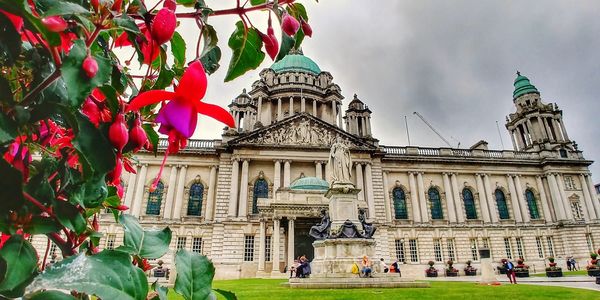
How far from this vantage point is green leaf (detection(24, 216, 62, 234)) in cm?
73

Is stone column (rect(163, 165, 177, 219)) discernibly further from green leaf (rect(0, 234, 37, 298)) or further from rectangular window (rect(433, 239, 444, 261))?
green leaf (rect(0, 234, 37, 298))

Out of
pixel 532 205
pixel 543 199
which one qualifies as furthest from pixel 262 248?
pixel 543 199

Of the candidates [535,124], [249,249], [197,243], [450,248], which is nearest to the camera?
[249,249]

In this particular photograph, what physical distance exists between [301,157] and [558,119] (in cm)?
3260

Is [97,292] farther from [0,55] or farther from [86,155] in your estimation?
[0,55]

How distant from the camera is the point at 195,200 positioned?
32750 mm

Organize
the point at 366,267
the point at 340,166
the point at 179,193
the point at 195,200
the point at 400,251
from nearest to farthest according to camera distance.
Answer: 1. the point at 366,267
2. the point at 340,166
3. the point at 179,193
4. the point at 195,200
5. the point at 400,251

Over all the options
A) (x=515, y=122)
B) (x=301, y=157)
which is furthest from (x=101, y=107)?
(x=515, y=122)

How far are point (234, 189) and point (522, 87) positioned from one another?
38.4 metres

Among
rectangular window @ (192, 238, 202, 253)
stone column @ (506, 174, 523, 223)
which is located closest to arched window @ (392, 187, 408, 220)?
stone column @ (506, 174, 523, 223)

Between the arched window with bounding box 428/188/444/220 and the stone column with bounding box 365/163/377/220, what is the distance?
25.1 feet

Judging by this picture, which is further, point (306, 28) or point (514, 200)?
point (514, 200)

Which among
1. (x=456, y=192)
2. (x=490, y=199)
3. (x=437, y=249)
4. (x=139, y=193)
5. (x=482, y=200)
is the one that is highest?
(x=456, y=192)

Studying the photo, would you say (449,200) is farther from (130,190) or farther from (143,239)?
(143,239)
